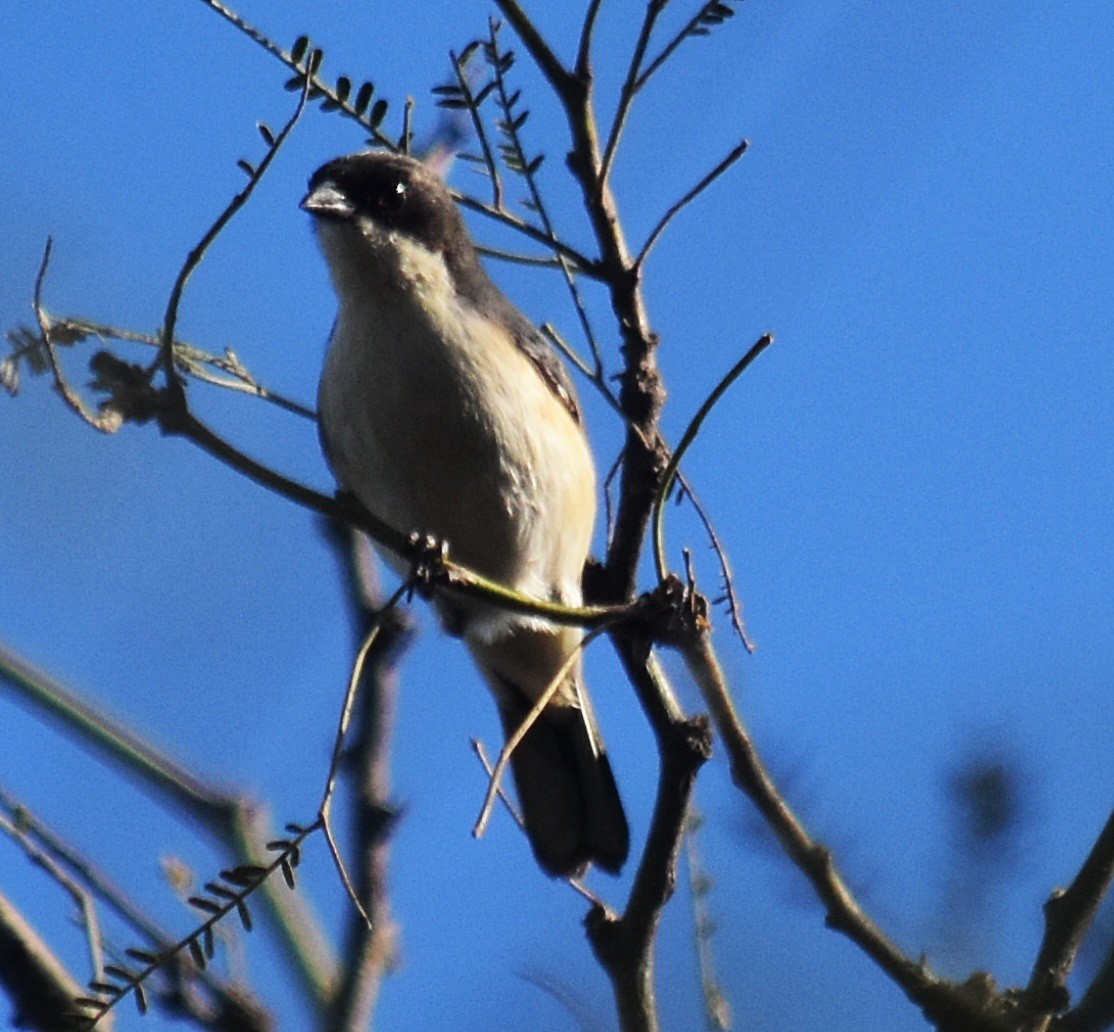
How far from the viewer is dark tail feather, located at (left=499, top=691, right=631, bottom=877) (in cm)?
536

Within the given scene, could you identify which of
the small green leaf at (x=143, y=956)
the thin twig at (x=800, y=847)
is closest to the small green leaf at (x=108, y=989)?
the small green leaf at (x=143, y=956)

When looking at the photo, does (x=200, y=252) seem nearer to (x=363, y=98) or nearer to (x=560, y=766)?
(x=363, y=98)

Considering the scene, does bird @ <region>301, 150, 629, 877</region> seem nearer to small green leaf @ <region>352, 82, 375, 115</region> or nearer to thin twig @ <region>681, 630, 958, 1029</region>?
small green leaf @ <region>352, 82, 375, 115</region>

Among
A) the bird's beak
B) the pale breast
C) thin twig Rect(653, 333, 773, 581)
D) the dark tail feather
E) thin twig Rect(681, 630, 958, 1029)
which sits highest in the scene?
the bird's beak

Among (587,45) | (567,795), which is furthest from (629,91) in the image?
(567,795)

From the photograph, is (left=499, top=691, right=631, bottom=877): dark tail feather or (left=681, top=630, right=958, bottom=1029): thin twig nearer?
(left=681, top=630, right=958, bottom=1029): thin twig

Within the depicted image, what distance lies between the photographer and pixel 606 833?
17.8ft

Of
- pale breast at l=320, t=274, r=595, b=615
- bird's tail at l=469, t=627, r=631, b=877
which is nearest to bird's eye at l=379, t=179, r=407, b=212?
pale breast at l=320, t=274, r=595, b=615

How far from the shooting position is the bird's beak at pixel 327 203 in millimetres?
5074

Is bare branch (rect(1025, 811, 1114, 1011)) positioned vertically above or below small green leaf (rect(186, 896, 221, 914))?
below

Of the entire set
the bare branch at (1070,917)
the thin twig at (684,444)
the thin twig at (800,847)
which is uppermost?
the thin twig at (684,444)

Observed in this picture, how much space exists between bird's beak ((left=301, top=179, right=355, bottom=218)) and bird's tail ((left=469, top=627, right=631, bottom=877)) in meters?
1.45

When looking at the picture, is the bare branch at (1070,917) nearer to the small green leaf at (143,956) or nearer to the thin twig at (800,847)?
the thin twig at (800,847)

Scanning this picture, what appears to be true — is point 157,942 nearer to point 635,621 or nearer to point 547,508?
point 635,621
